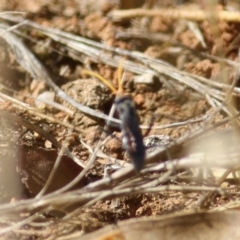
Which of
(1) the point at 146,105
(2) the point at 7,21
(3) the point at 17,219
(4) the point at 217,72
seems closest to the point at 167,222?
(3) the point at 17,219

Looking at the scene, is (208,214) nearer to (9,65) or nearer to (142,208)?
(142,208)

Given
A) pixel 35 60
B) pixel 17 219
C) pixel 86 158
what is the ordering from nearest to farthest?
pixel 17 219, pixel 86 158, pixel 35 60

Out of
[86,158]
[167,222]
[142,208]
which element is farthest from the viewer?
[86,158]

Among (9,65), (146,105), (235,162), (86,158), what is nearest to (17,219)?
(86,158)

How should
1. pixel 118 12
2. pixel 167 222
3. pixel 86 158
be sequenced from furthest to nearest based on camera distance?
pixel 118 12 < pixel 86 158 < pixel 167 222

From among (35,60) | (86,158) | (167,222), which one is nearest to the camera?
(167,222)

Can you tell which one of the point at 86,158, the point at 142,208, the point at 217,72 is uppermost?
the point at 217,72

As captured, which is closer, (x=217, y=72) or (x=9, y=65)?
(x=217, y=72)

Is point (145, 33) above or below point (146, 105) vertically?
above

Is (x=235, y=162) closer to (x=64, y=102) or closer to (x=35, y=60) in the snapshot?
(x=64, y=102)
